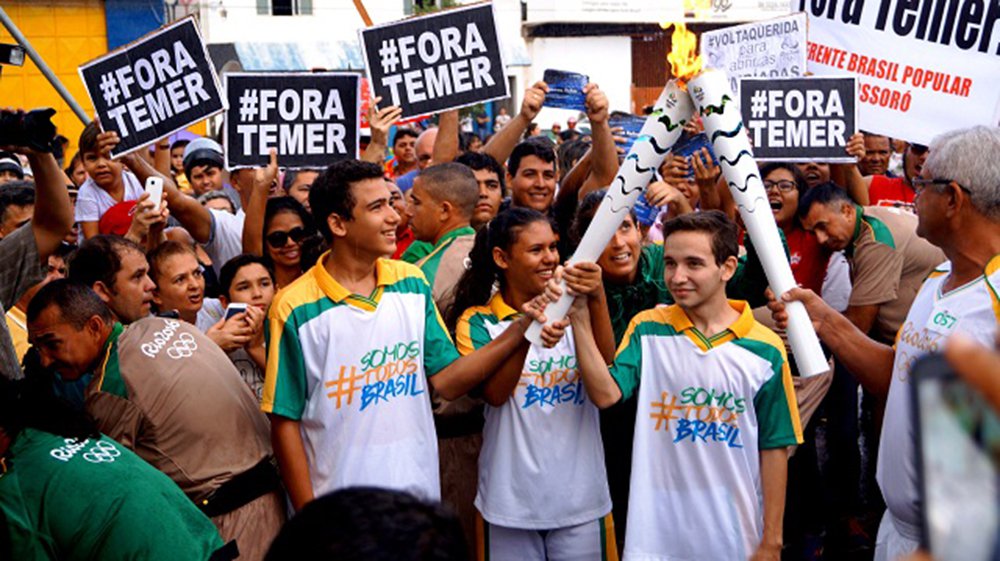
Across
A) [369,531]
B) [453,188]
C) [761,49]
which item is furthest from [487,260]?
[761,49]

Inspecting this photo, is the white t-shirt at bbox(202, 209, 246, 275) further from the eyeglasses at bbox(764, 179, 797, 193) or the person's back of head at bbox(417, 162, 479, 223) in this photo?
the eyeglasses at bbox(764, 179, 797, 193)

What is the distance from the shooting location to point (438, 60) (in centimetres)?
714

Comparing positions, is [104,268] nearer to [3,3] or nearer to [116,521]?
[116,521]

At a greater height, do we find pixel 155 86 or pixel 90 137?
pixel 155 86

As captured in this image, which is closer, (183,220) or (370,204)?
(370,204)

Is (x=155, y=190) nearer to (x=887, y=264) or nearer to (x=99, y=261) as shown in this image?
(x=99, y=261)

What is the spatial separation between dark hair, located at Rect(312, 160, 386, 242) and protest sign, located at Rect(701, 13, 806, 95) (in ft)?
10.9

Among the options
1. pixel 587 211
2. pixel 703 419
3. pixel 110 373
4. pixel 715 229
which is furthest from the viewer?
pixel 587 211

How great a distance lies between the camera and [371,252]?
4.22 meters

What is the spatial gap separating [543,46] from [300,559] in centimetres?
3597

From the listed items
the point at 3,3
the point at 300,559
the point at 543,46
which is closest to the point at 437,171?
the point at 300,559

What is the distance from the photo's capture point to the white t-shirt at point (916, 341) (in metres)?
3.50

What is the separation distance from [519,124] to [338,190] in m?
2.76

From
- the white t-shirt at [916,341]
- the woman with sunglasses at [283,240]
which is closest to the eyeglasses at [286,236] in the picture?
the woman with sunglasses at [283,240]
